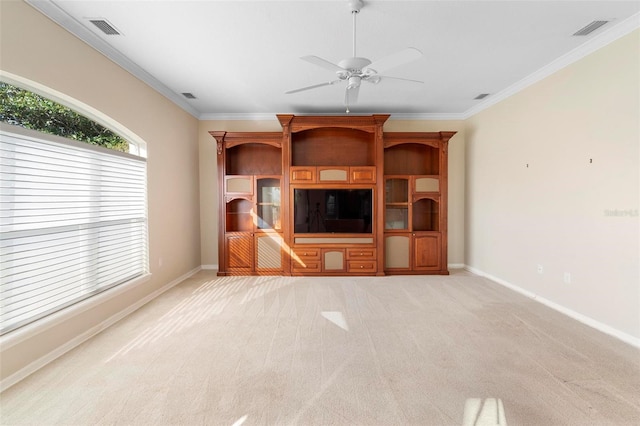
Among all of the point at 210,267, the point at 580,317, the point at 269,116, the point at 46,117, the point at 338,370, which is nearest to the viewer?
the point at 338,370

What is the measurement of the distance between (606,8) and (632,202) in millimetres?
1667

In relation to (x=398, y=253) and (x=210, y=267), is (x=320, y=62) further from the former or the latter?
(x=210, y=267)

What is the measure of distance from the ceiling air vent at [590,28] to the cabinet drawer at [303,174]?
3.50 m

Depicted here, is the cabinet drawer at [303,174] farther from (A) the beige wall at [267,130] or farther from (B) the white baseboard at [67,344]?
(B) the white baseboard at [67,344]

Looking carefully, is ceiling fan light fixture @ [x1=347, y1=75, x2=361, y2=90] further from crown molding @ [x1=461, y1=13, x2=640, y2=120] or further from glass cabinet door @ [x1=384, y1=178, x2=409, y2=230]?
glass cabinet door @ [x1=384, y1=178, x2=409, y2=230]

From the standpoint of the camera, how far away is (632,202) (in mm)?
2641

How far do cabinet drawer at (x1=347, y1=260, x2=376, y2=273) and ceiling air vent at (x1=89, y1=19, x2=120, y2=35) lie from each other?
4.14 metres

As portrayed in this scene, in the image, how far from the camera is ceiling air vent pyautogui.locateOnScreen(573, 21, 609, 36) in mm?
2641

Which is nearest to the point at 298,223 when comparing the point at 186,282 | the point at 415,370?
the point at 186,282

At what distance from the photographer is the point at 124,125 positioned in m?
3.29

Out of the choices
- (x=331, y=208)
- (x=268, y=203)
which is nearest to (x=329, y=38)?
(x=331, y=208)

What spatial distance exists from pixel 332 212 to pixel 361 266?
3.40 ft

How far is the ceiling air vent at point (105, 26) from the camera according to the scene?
2574 millimetres

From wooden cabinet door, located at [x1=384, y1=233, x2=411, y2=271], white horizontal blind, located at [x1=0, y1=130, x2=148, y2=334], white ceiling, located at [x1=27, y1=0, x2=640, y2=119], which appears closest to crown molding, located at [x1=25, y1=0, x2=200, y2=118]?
white ceiling, located at [x1=27, y1=0, x2=640, y2=119]
